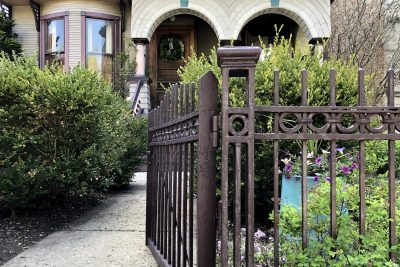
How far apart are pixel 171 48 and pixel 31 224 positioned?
11.0 metres

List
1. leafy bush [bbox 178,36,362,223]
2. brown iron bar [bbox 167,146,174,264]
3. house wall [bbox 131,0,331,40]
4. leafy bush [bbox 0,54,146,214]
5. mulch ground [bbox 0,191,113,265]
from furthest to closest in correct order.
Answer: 1. house wall [bbox 131,0,331,40]
2. leafy bush [bbox 0,54,146,214]
3. mulch ground [bbox 0,191,113,265]
4. leafy bush [bbox 178,36,362,223]
5. brown iron bar [bbox 167,146,174,264]

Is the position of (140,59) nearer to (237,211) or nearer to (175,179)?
(175,179)

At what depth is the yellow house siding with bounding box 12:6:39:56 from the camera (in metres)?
14.8

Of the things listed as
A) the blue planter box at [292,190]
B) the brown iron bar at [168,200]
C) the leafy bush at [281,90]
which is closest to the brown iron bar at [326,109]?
the brown iron bar at [168,200]

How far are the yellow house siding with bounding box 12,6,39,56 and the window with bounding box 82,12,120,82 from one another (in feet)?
7.32

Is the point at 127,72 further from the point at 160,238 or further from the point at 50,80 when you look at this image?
the point at 160,238

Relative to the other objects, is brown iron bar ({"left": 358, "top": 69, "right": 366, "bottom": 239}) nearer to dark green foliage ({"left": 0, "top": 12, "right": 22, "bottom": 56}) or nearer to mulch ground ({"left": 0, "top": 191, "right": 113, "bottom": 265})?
mulch ground ({"left": 0, "top": 191, "right": 113, "bottom": 265})

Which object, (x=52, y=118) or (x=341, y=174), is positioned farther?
(x=52, y=118)

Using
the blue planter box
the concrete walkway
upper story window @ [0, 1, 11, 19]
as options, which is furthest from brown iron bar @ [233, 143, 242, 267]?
upper story window @ [0, 1, 11, 19]

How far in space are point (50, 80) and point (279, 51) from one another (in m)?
2.69

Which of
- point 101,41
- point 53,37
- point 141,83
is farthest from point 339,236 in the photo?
→ point 53,37

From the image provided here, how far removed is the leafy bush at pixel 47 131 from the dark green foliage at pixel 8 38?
867cm

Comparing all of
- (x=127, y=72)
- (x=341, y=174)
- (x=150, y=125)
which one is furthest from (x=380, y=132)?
(x=127, y=72)

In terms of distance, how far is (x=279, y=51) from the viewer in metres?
4.61
